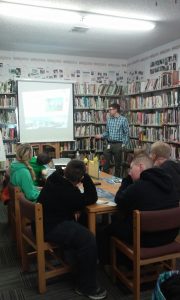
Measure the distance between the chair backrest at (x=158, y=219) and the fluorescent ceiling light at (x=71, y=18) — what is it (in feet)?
10.4

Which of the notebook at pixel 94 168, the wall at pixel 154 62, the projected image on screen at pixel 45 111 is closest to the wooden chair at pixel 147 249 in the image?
the notebook at pixel 94 168

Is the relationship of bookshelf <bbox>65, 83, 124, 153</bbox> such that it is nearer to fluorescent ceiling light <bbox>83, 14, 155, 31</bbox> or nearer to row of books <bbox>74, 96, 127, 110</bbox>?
row of books <bbox>74, 96, 127, 110</bbox>

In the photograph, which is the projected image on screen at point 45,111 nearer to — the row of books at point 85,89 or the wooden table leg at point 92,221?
the row of books at point 85,89

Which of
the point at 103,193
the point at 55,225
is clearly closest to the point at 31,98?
the point at 103,193

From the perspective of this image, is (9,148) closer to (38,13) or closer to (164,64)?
(38,13)

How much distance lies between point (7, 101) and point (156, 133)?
3.25 metres

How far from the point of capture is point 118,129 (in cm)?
604

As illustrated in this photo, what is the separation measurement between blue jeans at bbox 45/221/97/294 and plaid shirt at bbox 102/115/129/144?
157 inches

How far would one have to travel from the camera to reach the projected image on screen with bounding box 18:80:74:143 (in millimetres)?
6102

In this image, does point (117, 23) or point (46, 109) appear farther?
point (46, 109)

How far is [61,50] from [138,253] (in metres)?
5.17

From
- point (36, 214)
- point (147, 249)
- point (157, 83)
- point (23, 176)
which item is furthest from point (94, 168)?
point (157, 83)

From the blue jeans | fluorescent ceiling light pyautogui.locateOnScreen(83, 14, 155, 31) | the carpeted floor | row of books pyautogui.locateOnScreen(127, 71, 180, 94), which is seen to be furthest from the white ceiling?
the carpeted floor

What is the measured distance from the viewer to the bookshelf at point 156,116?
533cm
